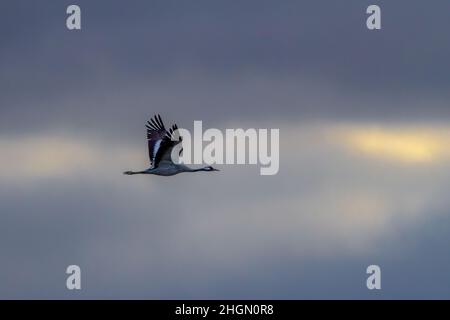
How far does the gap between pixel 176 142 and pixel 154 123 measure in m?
1.55

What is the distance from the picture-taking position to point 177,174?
67.9m

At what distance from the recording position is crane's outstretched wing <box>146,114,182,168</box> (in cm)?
6456

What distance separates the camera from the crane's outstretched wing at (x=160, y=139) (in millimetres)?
64562

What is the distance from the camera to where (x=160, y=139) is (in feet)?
213
